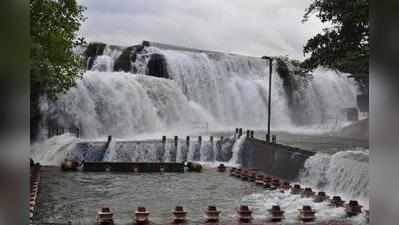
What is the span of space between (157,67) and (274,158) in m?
1.19

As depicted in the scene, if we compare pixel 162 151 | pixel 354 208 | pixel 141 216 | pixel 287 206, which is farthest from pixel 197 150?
pixel 354 208

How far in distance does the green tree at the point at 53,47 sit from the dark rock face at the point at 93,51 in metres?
0.07

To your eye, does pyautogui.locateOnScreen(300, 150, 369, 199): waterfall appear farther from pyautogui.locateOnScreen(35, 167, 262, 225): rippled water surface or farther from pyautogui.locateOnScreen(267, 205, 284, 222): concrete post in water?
pyautogui.locateOnScreen(35, 167, 262, 225): rippled water surface

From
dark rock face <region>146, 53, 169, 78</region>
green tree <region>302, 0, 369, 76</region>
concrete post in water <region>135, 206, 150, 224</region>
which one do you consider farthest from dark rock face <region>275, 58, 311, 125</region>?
concrete post in water <region>135, 206, 150, 224</region>

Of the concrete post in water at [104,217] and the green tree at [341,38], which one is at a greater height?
the green tree at [341,38]

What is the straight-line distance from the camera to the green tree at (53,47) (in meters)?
3.44

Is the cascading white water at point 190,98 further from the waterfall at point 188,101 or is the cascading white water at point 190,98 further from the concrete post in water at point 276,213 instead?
the concrete post in water at point 276,213

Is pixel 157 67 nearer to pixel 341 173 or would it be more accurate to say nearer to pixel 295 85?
pixel 295 85

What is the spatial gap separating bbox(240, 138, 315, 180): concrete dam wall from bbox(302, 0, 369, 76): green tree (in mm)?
712

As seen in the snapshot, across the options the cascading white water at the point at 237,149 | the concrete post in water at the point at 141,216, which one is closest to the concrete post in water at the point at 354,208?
the cascading white water at the point at 237,149

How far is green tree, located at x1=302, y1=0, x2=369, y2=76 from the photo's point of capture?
3570mm

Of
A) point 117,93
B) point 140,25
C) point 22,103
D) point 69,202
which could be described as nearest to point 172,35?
point 140,25

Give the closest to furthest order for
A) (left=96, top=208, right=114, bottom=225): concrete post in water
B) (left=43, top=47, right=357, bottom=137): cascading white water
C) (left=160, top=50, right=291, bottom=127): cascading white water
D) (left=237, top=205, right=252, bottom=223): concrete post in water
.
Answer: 1. (left=96, top=208, right=114, bottom=225): concrete post in water
2. (left=237, top=205, right=252, bottom=223): concrete post in water
3. (left=43, top=47, right=357, bottom=137): cascading white water
4. (left=160, top=50, right=291, bottom=127): cascading white water

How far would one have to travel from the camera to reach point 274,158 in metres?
3.79
